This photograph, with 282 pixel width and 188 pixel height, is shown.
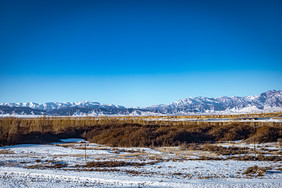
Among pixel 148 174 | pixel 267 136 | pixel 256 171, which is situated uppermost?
pixel 267 136

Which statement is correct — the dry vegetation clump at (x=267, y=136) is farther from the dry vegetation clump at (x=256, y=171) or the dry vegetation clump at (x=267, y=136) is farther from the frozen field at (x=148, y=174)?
the dry vegetation clump at (x=256, y=171)

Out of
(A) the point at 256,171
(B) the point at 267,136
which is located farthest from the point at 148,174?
(B) the point at 267,136

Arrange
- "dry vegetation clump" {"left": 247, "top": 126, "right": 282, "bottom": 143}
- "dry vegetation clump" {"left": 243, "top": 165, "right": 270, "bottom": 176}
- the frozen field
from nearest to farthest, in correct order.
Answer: the frozen field → "dry vegetation clump" {"left": 243, "top": 165, "right": 270, "bottom": 176} → "dry vegetation clump" {"left": 247, "top": 126, "right": 282, "bottom": 143}

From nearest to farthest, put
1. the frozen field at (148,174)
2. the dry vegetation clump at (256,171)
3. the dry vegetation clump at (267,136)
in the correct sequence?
1. the frozen field at (148,174)
2. the dry vegetation clump at (256,171)
3. the dry vegetation clump at (267,136)

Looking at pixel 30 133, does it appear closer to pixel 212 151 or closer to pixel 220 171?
pixel 212 151

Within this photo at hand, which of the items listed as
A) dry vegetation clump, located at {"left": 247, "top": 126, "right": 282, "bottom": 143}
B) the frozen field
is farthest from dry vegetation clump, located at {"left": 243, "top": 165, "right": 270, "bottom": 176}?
dry vegetation clump, located at {"left": 247, "top": 126, "right": 282, "bottom": 143}

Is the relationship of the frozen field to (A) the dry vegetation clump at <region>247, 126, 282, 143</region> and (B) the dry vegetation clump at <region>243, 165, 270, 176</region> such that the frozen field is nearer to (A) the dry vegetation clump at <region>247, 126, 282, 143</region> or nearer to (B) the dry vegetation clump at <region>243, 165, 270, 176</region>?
(B) the dry vegetation clump at <region>243, 165, 270, 176</region>

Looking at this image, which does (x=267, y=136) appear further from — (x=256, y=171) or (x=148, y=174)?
(x=148, y=174)

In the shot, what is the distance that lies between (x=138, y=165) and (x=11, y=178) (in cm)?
635

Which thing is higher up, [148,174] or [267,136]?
[267,136]

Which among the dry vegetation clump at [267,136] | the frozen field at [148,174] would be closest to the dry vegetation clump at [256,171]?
the frozen field at [148,174]

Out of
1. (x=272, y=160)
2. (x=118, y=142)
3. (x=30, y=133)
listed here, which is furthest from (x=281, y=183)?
(x=30, y=133)

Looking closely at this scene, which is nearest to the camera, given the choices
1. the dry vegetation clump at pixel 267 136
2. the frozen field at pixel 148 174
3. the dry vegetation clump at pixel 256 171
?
the frozen field at pixel 148 174

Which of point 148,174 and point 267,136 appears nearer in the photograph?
point 148,174
